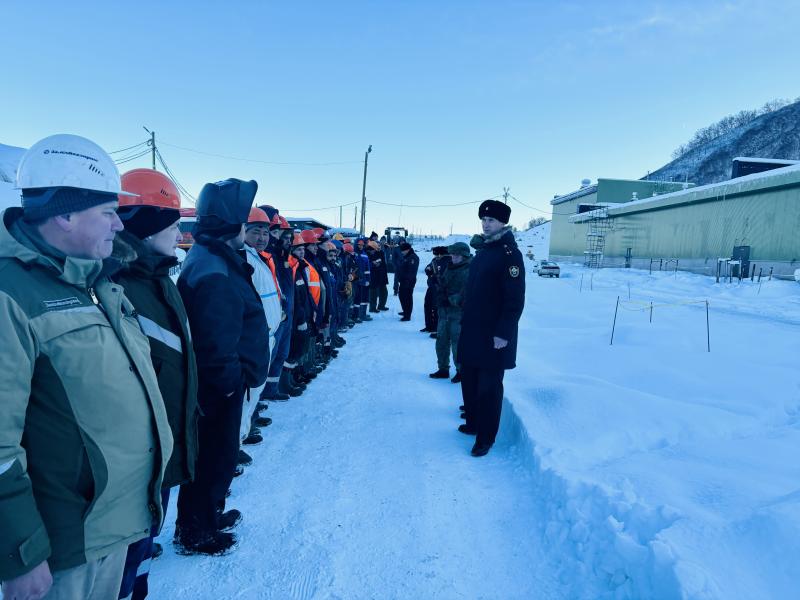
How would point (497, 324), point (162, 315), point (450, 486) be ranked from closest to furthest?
point (162, 315) < point (450, 486) < point (497, 324)

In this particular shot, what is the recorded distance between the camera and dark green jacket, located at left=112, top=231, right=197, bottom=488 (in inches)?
69.4

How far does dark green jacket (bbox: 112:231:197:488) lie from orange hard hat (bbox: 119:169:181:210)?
43 cm

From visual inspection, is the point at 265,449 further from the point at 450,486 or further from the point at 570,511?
the point at 570,511

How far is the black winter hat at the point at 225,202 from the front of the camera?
246cm

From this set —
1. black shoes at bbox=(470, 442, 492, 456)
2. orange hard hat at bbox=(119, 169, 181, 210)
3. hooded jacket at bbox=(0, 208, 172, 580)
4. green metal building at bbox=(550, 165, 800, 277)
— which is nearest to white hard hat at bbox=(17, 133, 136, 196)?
Answer: hooded jacket at bbox=(0, 208, 172, 580)

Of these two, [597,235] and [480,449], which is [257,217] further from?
[597,235]

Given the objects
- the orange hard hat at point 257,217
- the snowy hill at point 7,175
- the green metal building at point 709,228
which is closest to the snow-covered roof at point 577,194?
the green metal building at point 709,228

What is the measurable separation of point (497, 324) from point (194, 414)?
2.41m

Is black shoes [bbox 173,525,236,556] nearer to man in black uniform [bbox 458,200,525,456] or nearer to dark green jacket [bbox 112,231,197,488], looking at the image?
dark green jacket [bbox 112,231,197,488]

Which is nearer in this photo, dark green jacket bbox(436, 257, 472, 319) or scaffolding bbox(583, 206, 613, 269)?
dark green jacket bbox(436, 257, 472, 319)

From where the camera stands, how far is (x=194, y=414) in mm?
2021

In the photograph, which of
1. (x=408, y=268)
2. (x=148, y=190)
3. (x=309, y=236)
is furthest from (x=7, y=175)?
(x=148, y=190)

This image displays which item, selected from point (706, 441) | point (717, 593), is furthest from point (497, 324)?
point (717, 593)

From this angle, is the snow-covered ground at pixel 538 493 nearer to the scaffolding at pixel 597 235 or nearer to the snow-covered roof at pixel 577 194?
the scaffolding at pixel 597 235
